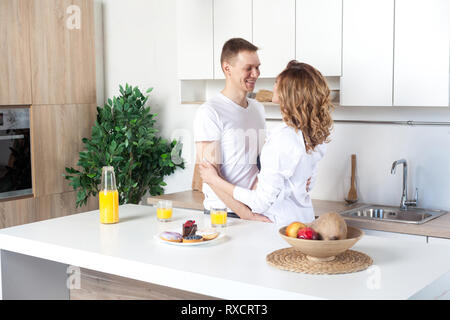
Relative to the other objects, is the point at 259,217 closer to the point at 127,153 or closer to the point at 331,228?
the point at 331,228

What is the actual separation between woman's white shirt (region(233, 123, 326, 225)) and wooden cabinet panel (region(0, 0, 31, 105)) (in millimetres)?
2275

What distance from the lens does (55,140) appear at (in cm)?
452

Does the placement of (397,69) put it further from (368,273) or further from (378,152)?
(368,273)

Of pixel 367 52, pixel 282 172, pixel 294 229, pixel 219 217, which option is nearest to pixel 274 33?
pixel 367 52

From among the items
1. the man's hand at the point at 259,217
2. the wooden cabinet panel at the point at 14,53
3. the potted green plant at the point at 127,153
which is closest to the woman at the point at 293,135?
the man's hand at the point at 259,217

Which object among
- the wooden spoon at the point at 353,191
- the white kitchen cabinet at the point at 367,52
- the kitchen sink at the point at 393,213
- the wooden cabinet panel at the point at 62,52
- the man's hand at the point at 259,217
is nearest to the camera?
the man's hand at the point at 259,217

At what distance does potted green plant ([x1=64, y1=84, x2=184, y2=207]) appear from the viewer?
444 cm

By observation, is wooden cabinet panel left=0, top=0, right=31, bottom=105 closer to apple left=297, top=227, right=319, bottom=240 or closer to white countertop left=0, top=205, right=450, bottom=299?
white countertop left=0, top=205, right=450, bottom=299

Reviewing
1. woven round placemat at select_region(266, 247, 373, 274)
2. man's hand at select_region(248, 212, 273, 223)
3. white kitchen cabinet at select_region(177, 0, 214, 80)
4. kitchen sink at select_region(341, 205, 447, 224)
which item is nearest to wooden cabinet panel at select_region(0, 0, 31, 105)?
white kitchen cabinet at select_region(177, 0, 214, 80)

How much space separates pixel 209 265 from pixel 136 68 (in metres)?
3.25

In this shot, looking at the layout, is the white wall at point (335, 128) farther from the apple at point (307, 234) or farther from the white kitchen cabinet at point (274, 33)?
the apple at point (307, 234)

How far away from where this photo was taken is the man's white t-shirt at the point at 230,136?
9.64ft

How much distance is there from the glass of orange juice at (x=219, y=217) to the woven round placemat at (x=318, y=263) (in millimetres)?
457

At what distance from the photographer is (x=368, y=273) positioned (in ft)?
5.89
